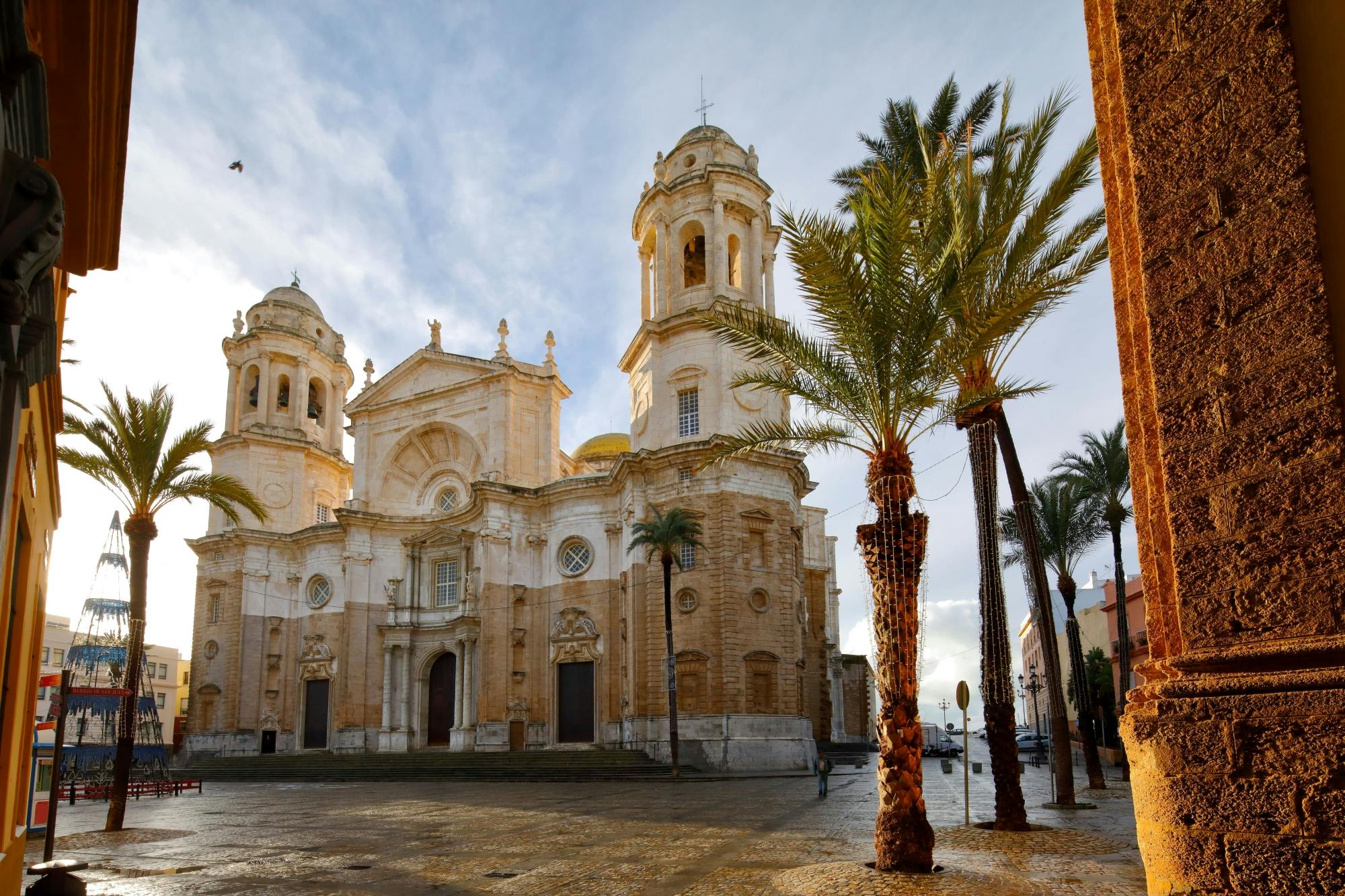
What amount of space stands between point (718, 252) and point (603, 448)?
19872 mm

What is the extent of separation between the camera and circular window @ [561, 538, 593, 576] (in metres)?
40.3

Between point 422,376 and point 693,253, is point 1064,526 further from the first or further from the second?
point 422,376

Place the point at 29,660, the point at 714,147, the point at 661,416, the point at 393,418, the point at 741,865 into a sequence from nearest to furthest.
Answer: the point at 29,660, the point at 741,865, the point at 661,416, the point at 714,147, the point at 393,418

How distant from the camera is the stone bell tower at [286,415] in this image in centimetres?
5019

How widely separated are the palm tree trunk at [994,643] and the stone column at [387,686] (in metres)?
32.5

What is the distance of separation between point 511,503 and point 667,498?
8.29 metres

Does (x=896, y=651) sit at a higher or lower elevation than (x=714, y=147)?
lower

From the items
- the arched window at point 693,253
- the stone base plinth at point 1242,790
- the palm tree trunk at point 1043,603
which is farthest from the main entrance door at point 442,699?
the stone base plinth at point 1242,790

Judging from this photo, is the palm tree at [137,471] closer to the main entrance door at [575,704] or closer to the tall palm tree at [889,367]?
the tall palm tree at [889,367]

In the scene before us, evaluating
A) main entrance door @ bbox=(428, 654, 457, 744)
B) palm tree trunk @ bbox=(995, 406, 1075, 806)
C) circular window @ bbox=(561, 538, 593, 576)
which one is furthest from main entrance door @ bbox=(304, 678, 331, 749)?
palm tree trunk @ bbox=(995, 406, 1075, 806)

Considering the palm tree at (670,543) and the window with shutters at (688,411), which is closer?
the palm tree at (670,543)

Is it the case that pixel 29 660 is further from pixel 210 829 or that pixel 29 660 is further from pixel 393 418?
pixel 393 418

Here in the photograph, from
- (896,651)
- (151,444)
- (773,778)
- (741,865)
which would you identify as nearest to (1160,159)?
(896,651)

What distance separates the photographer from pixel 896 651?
464 inches
